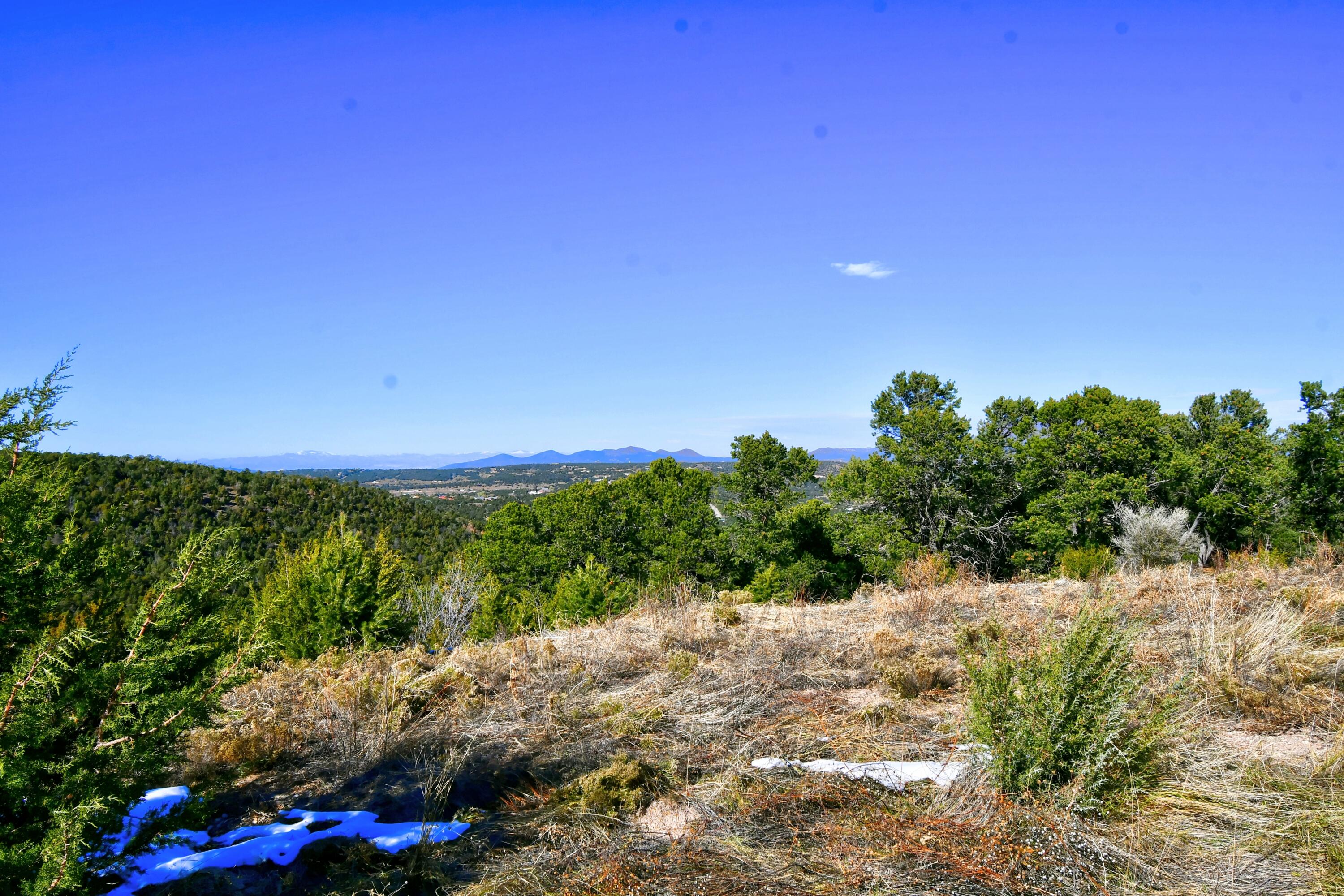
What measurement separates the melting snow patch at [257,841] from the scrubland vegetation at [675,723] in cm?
8

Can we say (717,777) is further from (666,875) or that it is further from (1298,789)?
(1298,789)

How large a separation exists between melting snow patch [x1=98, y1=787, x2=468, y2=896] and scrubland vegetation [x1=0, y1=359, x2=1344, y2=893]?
0.08 m

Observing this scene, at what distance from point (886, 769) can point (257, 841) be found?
2.85 m

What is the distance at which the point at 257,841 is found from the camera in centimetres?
298

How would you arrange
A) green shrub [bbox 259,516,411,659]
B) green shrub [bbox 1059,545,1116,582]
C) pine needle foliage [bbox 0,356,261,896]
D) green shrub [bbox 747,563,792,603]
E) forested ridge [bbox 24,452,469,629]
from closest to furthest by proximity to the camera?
pine needle foliage [bbox 0,356,261,896] → green shrub [bbox 259,516,411,659] → green shrub [bbox 1059,545,1116,582] → green shrub [bbox 747,563,792,603] → forested ridge [bbox 24,452,469,629]

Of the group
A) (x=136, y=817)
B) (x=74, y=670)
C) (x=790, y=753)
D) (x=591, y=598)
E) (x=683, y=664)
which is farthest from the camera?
(x=591, y=598)

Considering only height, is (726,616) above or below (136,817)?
below

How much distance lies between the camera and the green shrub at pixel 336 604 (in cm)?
775

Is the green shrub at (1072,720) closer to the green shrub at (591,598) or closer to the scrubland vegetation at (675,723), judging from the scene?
the scrubland vegetation at (675,723)

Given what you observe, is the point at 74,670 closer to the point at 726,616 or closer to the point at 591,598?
the point at 726,616

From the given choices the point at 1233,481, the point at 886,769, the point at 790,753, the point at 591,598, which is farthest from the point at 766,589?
the point at 1233,481

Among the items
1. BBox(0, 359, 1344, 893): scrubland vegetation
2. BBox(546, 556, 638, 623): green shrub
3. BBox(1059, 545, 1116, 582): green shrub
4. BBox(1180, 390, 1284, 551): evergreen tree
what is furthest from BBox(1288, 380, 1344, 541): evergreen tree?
BBox(546, 556, 638, 623): green shrub

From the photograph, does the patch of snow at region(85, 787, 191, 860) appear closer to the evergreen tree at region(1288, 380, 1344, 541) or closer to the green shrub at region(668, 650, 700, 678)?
the green shrub at region(668, 650, 700, 678)

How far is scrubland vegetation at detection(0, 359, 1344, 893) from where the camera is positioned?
2379mm
